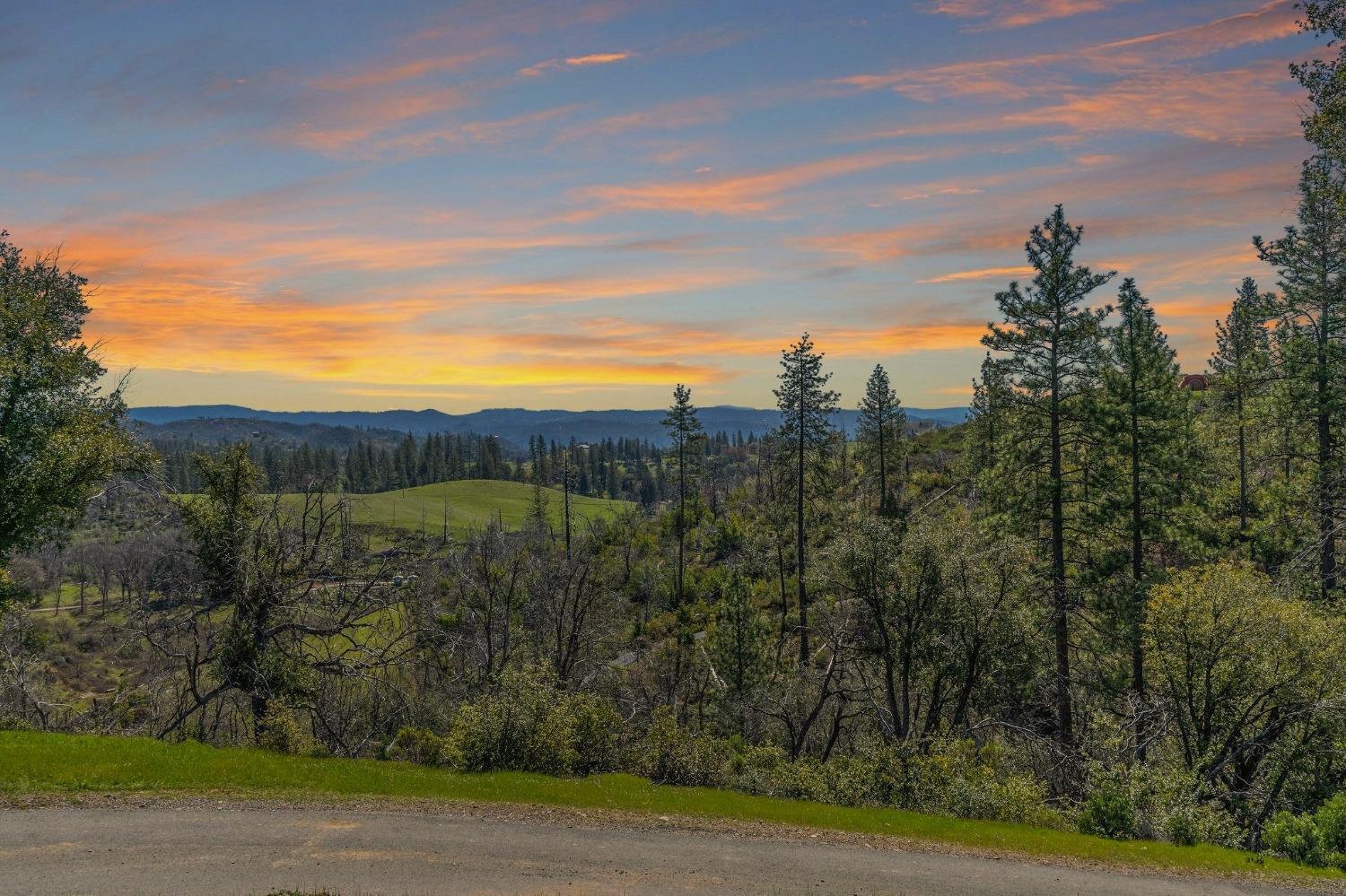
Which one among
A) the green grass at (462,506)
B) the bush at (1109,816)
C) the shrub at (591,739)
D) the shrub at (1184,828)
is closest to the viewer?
the shrub at (1184,828)

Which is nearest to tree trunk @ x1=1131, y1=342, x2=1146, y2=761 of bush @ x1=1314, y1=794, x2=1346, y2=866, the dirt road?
bush @ x1=1314, y1=794, x2=1346, y2=866

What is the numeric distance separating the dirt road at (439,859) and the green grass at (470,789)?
111 cm

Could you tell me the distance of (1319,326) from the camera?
81.7ft

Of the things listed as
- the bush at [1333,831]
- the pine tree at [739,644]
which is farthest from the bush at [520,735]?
the bush at [1333,831]

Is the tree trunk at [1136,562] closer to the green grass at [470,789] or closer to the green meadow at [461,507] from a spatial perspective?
the green grass at [470,789]

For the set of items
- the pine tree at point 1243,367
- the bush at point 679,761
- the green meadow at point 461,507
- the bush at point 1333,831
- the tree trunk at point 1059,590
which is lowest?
the green meadow at point 461,507

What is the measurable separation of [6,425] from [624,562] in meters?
47.7

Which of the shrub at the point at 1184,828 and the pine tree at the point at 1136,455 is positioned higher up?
the pine tree at the point at 1136,455

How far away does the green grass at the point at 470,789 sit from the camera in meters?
16.1

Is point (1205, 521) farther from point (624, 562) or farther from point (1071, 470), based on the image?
point (624, 562)

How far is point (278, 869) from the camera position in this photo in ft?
43.2

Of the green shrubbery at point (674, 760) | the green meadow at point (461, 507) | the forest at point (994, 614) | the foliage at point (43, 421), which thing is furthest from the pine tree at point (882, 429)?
the green meadow at point (461, 507)

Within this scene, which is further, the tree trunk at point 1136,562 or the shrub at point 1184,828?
the tree trunk at point 1136,562

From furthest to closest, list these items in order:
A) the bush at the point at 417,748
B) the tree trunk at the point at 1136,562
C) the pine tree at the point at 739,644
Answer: the pine tree at the point at 739,644, the tree trunk at the point at 1136,562, the bush at the point at 417,748
